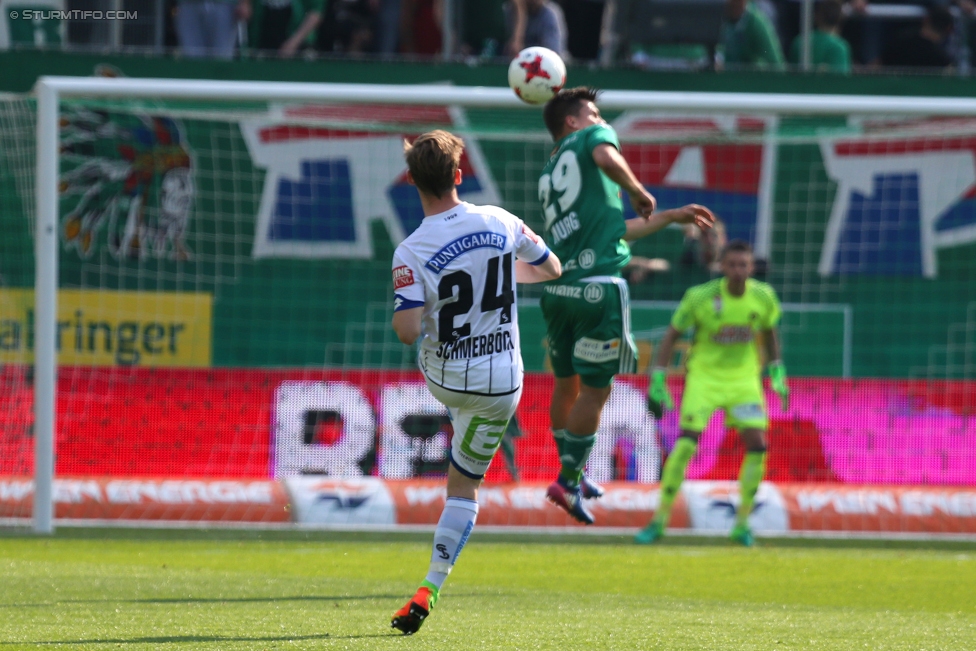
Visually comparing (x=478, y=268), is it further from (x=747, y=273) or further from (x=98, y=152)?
(x=98, y=152)

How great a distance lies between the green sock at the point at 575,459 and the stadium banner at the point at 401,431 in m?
4.57

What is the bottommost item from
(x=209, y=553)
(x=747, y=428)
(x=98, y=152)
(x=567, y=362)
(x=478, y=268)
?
(x=209, y=553)

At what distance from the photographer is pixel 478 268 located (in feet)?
19.0

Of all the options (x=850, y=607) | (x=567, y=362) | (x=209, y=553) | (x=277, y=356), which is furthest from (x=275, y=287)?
(x=850, y=607)

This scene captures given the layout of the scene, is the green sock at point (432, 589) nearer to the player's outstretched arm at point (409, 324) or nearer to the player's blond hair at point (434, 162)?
the player's outstretched arm at point (409, 324)

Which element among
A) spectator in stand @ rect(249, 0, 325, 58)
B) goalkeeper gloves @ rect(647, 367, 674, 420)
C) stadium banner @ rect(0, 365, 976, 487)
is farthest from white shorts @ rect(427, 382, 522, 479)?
spectator in stand @ rect(249, 0, 325, 58)

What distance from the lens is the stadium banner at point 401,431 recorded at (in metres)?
12.4

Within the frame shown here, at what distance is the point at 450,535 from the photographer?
5867 millimetres

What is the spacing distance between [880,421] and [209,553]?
645 cm

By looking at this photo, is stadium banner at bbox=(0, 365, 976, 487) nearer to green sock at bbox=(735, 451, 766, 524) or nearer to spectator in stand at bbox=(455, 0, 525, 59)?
green sock at bbox=(735, 451, 766, 524)

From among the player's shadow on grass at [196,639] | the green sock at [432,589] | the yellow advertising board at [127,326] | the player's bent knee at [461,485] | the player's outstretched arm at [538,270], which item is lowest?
the player's shadow on grass at [196,639]

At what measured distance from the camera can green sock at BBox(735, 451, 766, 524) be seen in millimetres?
10938

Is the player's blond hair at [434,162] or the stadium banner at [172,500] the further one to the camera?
the stadium banner at [172,500]

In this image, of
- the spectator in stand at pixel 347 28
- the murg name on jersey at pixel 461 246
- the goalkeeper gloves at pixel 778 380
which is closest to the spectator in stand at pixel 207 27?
the spectator in stand at pixel 347 28
